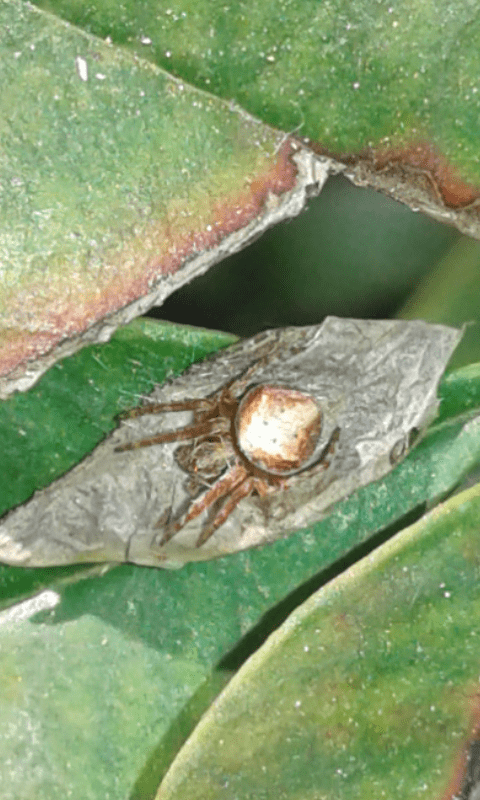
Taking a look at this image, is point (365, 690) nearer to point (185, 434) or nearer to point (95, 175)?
point (185, 434)

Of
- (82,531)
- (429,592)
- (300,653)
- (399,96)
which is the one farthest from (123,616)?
(399,96)

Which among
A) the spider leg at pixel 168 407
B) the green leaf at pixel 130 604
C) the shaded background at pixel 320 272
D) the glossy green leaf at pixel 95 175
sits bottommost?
the green leaf at pixel 130 604

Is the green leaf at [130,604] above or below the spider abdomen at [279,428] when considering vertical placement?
below

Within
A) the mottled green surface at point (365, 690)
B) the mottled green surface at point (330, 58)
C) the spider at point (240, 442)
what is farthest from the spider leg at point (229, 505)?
the mottled green surface at point (330, 58)

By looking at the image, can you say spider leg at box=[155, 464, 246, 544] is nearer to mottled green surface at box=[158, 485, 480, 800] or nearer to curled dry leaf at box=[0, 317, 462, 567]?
curled dry leaf at box=[0, 317, 462, 567]

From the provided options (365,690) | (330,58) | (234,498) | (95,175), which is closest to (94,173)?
(95,175)

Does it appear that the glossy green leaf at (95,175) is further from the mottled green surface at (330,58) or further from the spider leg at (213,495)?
the spider leg at (213,495)

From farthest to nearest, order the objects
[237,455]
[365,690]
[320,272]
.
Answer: [320,272] → [237,455] → [365,690]
